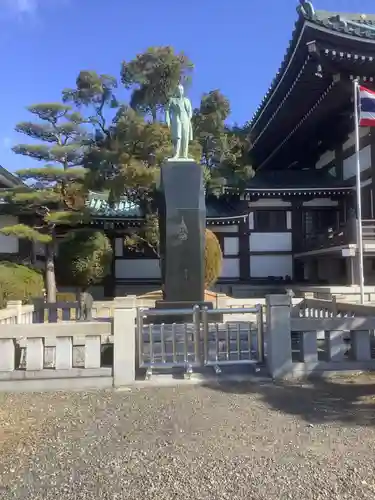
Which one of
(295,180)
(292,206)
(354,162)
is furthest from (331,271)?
(354,162)

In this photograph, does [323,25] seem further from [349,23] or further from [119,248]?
[119,248]

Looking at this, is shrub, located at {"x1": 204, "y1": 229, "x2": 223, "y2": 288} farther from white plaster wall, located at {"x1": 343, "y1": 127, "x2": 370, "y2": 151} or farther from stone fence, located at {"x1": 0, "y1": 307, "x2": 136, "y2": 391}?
stone fence, located at {"x1": 0, "y1": 307, "x2": 136, "y2": 391}

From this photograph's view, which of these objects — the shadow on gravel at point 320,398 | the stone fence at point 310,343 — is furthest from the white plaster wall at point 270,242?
the shadow on gravel at point 320,398

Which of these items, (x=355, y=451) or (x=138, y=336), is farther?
(x=138, y=336)

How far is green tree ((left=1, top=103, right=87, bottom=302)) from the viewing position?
1741cm

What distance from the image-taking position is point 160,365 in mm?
6531

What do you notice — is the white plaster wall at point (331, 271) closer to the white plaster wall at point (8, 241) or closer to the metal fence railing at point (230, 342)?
the white plaster wall at point (8, 241)

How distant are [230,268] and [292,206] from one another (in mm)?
3691

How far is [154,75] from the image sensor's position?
1816 centimetres

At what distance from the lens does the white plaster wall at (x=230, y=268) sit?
69.7 feet

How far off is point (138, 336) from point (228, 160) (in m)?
15.6

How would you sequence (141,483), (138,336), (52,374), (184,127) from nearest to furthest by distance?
1. (141,483)
2. (52,374)
3. (138,336)
4. (184,127)

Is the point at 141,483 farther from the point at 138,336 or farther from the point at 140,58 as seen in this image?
the point at 140,58

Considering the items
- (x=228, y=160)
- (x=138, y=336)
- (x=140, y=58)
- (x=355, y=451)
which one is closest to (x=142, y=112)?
(x=140, y=58)
